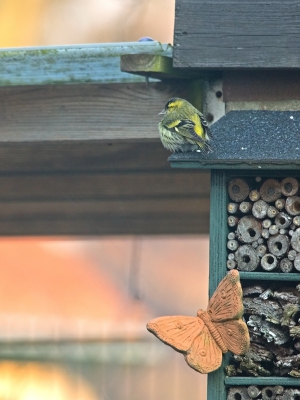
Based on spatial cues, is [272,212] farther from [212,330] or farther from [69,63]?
[69,63]

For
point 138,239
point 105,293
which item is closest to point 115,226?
point 138,239

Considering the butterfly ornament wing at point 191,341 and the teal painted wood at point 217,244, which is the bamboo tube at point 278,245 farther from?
the butterfly ornament wing at point 191,341

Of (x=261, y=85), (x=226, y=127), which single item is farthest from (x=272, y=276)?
(x=261, y=85)

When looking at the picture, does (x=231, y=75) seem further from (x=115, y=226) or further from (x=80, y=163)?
(x=115, y=226)

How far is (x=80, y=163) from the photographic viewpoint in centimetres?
475

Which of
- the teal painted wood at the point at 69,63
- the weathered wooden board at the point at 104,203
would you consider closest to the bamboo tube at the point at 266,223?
the teal painted wood at the point at 69,63

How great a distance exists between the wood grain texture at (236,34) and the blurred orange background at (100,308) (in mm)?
2173

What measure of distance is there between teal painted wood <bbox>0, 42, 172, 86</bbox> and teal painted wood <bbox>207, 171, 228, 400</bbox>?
619mm

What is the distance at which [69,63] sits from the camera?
159 inches

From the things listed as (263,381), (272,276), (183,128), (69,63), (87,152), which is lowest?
(263,381)

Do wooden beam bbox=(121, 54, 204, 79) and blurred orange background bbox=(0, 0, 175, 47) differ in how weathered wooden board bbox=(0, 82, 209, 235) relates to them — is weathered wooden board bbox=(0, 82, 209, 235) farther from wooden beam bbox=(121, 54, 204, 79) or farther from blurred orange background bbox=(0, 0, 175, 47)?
blurred orange background bbox=(0, 0, 175, 47)

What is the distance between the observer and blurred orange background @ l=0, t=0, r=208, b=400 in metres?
6.18

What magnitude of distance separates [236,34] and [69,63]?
25.7 inches

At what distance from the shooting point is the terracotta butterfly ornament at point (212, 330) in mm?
3457
